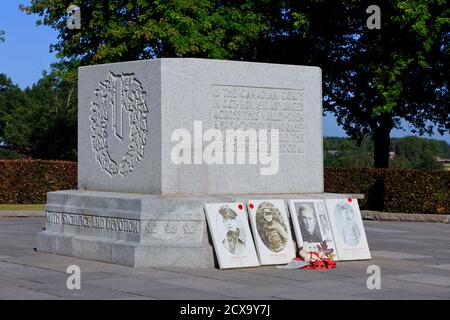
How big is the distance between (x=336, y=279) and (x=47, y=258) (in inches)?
196

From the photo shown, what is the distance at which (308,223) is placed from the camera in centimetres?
1309

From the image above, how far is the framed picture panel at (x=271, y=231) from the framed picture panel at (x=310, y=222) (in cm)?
14

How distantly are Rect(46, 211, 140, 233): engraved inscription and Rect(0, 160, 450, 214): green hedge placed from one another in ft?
44.9

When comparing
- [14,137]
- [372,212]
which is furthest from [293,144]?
[14,137]

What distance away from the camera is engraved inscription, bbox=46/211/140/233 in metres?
12.6

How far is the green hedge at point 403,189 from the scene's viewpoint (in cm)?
2491

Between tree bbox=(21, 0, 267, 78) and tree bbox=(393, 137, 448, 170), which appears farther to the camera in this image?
tree bbox=(393, 137, 448, 170)

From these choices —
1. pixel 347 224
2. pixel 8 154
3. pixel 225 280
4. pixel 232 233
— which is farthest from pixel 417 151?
pixel 225 280

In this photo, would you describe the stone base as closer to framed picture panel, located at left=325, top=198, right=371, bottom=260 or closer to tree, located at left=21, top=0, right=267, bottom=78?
framed picture panel, located at left=325, top=198, right=371, bottom=260

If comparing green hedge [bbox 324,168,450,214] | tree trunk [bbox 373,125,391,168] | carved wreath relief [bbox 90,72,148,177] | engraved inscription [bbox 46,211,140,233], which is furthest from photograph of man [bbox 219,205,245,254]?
tree trunk [bbox 373,125,391,168]

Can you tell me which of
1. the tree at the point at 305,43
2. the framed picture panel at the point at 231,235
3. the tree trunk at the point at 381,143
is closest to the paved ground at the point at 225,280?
the framed picture panel at the point at 231,235

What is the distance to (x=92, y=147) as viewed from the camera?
47.3ft

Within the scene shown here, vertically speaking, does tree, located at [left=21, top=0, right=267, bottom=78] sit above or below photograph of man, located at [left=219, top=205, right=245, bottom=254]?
above
